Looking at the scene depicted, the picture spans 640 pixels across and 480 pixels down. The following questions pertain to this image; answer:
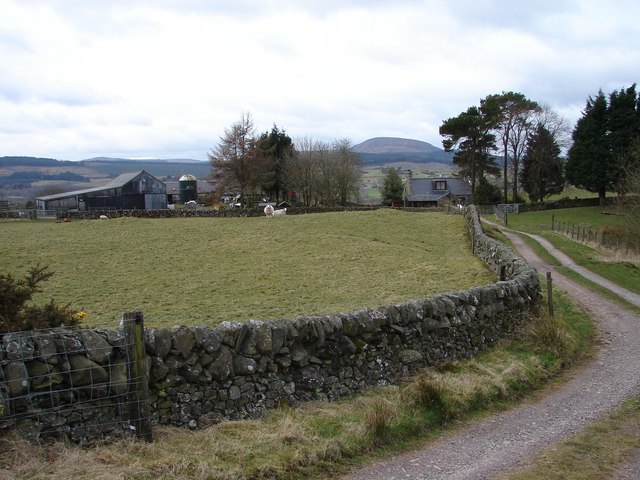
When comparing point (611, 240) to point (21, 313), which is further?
point (611, 240)

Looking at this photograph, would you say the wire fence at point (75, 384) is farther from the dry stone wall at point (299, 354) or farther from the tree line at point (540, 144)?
the tree line at point (540, 144)

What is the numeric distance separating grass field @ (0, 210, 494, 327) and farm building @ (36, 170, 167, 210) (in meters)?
38.6

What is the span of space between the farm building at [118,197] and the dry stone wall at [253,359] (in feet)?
244

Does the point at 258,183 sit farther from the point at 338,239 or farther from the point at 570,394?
the point at 570,394

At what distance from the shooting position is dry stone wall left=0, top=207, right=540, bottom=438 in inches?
251

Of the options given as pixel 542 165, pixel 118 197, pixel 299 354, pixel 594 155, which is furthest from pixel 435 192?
pixel 299 354

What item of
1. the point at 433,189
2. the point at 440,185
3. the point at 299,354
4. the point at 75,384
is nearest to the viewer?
the point at 75,384

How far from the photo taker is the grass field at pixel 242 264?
16469 mm

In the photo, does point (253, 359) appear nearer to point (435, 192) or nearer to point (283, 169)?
point (283, 169)

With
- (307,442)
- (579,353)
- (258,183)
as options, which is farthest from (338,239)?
(258,183)

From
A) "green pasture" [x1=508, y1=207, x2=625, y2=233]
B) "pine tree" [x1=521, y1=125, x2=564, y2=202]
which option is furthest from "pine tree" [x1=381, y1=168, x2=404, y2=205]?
"green pasture" [x1=508, y1=207, x2=625, y2=233]

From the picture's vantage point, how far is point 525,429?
787cm

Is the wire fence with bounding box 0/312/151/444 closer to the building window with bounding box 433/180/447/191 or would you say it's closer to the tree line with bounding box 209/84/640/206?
the tree line with bounding box 209/84/640/206

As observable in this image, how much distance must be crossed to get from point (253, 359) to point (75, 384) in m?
2.45
